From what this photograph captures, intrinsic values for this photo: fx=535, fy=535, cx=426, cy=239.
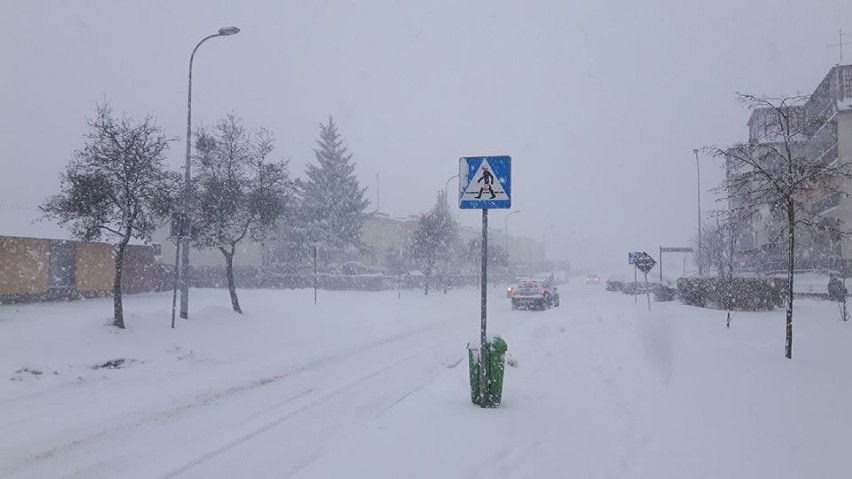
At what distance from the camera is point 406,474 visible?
A: 491 cm

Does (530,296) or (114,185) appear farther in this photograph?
(530,296)

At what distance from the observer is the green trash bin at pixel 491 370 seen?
7.20 meters

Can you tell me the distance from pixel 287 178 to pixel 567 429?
51.7 ft

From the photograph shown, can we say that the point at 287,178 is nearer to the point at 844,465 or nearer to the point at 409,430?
the point at 409,430

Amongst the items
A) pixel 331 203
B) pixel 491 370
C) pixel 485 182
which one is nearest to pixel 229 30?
pixel 485 182

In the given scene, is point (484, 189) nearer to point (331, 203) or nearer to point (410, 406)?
point (410, 406)

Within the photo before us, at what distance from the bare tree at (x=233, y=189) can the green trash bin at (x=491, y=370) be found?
12659 millimetres

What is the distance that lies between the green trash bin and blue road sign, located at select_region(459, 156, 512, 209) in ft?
6.23

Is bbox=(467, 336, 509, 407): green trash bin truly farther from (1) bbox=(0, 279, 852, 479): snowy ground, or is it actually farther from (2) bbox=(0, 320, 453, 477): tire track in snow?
(2) bbox=(0, 320, 453, 477): tire track in snow

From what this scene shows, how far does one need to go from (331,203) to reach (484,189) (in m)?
39.0

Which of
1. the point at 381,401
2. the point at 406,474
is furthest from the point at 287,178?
the point at 406,474

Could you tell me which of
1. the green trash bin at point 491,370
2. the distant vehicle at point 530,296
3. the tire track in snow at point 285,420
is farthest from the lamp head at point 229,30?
the distant vehicle at point 530,296

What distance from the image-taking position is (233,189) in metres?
18.1

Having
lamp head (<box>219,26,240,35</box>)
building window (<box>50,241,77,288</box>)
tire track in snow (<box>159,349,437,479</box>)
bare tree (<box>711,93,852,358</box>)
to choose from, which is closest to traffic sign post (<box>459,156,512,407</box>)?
tire track in snow (<box>159,349,437,479</box>)
